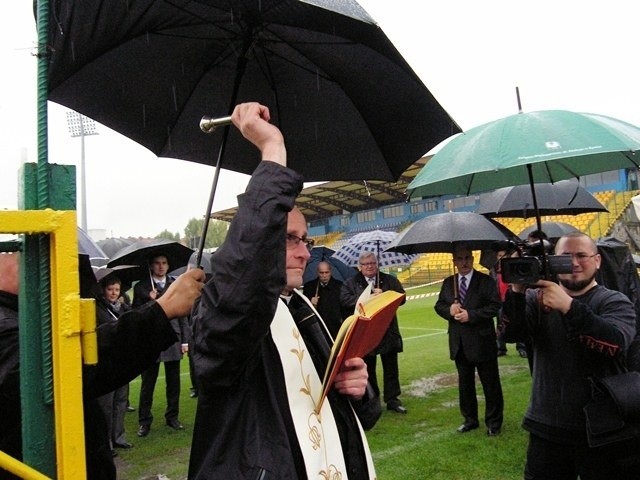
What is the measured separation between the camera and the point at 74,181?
1.22 m

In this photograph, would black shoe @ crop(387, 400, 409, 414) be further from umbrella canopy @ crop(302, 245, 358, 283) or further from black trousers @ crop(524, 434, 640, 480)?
black trousers @ crop(524, 434, 640, 480)

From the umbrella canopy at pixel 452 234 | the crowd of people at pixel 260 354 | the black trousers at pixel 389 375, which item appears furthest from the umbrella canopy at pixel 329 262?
the crowd of people at pixel 260 354

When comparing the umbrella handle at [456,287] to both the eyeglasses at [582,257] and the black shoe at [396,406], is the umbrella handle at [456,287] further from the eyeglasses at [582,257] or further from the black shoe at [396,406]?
the eyeglasses at [582,257]

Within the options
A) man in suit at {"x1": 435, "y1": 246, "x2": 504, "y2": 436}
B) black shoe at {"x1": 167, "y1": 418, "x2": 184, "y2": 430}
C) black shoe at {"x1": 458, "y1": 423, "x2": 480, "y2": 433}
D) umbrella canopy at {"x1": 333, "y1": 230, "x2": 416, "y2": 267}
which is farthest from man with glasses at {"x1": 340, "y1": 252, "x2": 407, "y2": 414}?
black shoe at {"x1": 167, "y1": 418, "x2": 184, "y2": 430}

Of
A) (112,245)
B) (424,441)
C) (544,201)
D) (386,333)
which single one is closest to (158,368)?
(386,333)

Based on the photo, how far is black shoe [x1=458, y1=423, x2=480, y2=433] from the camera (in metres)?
5.91

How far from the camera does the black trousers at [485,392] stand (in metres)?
5.84

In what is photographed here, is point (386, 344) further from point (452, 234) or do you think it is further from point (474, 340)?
point (452, 234)

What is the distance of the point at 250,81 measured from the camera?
2498 millimetres

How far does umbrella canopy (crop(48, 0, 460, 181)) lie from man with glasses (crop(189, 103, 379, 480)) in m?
0.57

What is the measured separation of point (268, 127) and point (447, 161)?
2062mm

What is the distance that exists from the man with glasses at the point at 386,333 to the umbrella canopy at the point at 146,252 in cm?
218

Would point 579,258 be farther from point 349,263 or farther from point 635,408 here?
point 349,263

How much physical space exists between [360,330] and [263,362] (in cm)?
29
